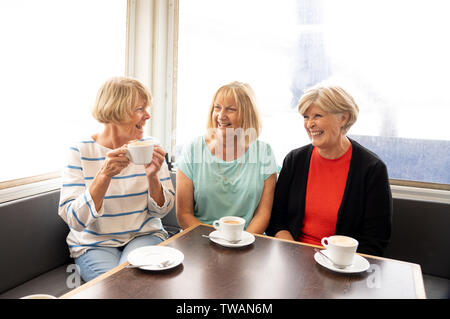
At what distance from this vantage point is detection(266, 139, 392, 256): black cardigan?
1565 mm

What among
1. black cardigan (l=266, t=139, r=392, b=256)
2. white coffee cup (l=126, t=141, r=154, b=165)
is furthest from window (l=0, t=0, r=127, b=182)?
black cardigan (l=266, t=139, r=392, b=256)

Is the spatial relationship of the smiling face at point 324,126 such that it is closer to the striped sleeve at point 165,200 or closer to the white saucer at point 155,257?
the striped sleeve at point 165,200

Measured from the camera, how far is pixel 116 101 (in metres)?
1.59

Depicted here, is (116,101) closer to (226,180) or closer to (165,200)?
(165,200)

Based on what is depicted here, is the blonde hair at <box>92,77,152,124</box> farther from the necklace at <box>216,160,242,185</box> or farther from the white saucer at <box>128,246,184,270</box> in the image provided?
the white saucer at <box>128,246,184,270</box>

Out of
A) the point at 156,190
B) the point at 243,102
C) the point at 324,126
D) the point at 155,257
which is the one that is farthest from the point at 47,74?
the point at 324,126

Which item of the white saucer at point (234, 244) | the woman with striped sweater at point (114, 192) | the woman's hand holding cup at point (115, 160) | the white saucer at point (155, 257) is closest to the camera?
the white saucer at point (155, 257)

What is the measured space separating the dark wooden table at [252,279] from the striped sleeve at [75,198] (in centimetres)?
44

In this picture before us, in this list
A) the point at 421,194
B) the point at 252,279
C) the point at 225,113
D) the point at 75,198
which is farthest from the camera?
the point at 421,194

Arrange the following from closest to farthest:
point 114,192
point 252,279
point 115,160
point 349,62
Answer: point 252,279
point 115,160
point 114,192
point 349,62

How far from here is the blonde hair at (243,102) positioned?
1.73 metres

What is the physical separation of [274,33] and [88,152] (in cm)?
147

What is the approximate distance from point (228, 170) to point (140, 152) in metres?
0.59

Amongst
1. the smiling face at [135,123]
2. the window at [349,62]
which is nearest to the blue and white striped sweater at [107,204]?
the smiling face at [135,123]
